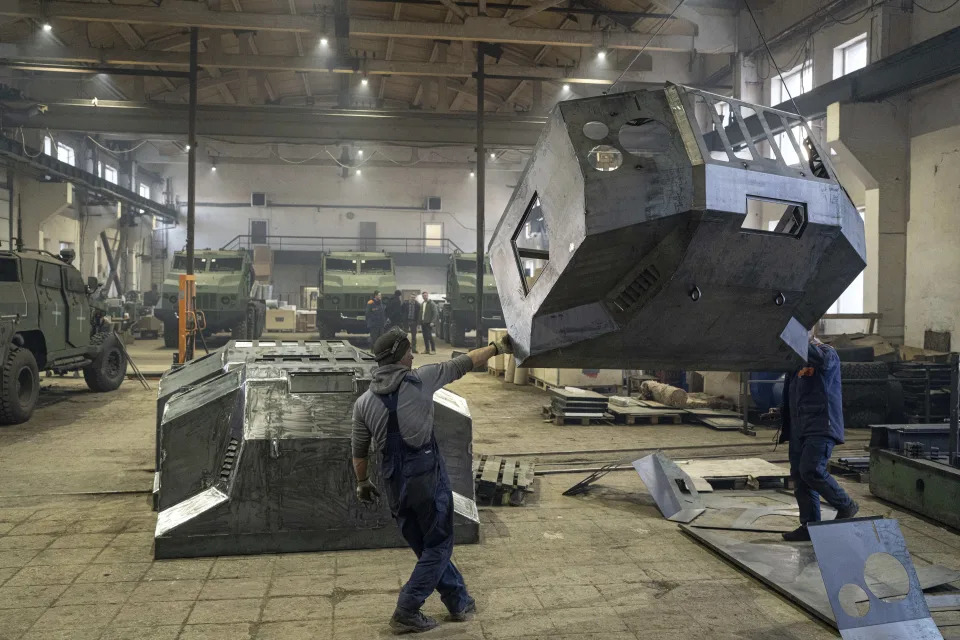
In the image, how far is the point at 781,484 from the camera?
24.2 feet

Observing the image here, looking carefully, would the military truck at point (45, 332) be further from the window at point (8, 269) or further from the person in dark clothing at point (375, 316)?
the person in dark clothing at point (375, 316)

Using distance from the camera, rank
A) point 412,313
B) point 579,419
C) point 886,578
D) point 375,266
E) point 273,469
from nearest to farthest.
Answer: point 886,578, point 273,469, point 579,419, point 412,313, point 375,266

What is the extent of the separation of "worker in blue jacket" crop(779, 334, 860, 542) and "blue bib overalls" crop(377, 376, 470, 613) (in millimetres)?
2651

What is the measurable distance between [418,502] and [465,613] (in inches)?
29.9

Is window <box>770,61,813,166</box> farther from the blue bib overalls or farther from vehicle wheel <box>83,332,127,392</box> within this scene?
the blue bib overalls

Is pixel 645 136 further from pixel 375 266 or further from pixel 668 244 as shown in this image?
pixel 375 266

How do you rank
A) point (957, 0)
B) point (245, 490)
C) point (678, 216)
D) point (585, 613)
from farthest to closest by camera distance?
point (957, 0) < point (245, 490) < point (585, 613) < point (678, 216)

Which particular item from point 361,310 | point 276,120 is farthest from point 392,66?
point 361,310

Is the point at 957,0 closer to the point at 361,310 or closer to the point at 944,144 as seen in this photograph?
the point at 944,144

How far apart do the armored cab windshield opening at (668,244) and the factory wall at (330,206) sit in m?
29.1

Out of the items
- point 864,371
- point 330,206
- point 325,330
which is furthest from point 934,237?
point 330,206

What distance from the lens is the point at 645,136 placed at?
3.96 m

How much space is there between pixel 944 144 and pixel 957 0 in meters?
2.17

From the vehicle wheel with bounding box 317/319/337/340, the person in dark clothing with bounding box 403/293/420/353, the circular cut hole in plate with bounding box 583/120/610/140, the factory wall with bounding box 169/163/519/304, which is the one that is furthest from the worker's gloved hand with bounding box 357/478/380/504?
the factory wall with bounding box 169/163/519/304
